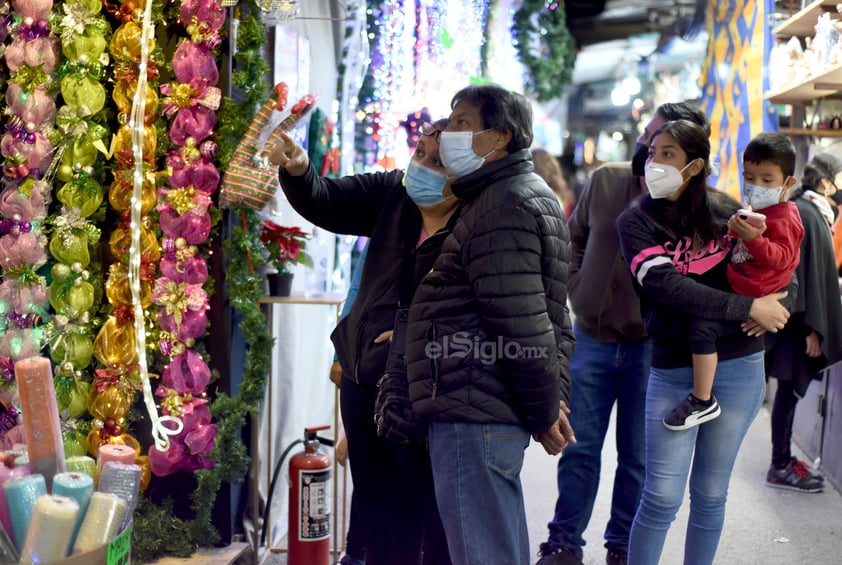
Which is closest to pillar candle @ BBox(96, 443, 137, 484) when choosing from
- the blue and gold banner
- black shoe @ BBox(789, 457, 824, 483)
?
black shoe @ BBox(789, 457, 824, 483)

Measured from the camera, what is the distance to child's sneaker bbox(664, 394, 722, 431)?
254 centimetres

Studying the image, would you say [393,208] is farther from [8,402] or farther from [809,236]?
[809,236]

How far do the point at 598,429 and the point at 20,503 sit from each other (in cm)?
210

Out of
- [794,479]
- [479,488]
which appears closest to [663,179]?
[479,488]

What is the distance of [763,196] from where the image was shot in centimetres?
264

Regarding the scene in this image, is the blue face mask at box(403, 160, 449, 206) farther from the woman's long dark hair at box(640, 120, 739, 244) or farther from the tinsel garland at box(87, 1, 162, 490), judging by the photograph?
the tinsel garland at box(87, 1, 162, 490)

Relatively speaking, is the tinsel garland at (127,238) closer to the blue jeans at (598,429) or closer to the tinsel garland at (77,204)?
the tinsel garland at (77,204)

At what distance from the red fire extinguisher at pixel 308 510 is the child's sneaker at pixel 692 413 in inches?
50.7

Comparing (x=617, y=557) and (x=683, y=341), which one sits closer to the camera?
(x=683, y=341)

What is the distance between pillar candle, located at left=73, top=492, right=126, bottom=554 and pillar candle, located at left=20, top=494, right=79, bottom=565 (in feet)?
0.16

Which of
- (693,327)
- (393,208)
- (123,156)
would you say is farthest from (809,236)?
(123,156)

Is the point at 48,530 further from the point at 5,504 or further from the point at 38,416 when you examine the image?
the point at 38,416

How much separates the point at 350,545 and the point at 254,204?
4.22 feet

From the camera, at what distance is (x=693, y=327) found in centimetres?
255
